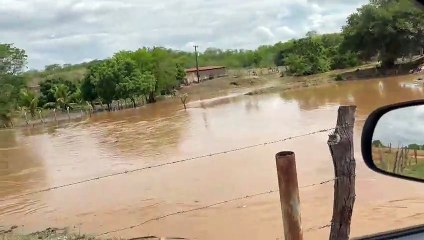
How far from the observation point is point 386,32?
33750 mm

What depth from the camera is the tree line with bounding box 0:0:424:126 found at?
34.0 metres

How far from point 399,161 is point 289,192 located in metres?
1.70

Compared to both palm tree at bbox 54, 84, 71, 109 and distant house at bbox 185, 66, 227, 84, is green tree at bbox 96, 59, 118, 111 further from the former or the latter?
distant house at bbox 185, 66, 227, 84

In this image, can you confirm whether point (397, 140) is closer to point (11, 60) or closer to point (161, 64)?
point (11, 60)

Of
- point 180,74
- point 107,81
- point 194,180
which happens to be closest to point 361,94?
point 194,180

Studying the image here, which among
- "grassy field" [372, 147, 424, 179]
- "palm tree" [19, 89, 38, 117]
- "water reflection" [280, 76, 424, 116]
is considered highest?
"grassy field" [372, 147, 424, 179]

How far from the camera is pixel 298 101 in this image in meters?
30.2

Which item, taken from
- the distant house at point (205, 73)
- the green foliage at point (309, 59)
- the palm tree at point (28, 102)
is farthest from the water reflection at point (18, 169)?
the distant house at point (205, 73)

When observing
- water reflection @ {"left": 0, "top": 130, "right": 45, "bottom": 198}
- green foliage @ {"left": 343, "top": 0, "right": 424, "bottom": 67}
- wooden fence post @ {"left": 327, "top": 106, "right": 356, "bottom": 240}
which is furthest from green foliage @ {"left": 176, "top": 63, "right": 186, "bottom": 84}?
wooden fence post @ {"left": 327, "top": 106, "right": 356, "bottom": 240}

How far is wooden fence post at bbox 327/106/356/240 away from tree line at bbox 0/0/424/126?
26.7 meters

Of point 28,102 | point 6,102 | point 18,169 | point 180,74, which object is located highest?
point 180,74

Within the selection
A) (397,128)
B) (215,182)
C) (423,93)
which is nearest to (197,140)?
(215,182)

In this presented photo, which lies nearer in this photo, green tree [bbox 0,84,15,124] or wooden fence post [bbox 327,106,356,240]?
wooden fence post [bbox 327,106,356,240]

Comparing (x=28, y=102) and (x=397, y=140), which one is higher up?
(x=397, y=140)
